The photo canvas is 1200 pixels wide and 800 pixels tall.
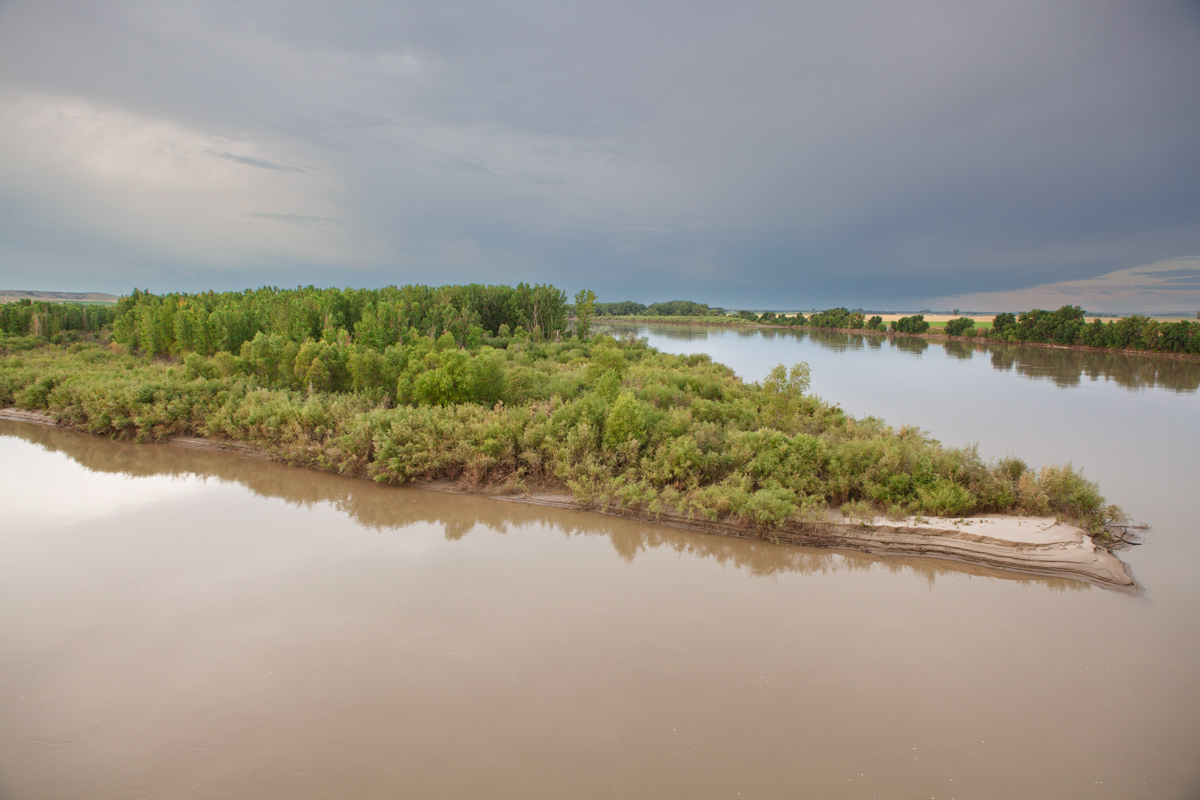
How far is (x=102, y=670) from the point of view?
694cm

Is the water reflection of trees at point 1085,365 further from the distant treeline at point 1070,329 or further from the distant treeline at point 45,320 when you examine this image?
the distant treeline at point 45,320

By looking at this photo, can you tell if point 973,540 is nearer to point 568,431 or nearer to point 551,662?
point 551,662

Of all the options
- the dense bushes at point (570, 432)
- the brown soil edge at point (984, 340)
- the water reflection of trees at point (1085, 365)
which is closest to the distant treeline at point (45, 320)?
the dense bushes at point (570, 432)

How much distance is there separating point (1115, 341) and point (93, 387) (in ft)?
256

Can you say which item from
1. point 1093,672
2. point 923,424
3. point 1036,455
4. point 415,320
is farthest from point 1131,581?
point 415,320

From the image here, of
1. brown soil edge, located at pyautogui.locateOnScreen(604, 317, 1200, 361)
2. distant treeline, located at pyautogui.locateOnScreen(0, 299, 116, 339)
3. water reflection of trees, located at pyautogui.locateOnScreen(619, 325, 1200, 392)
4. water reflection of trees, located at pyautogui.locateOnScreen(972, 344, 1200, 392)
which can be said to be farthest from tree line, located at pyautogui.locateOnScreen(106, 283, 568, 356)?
brown soil edge, located at pyautogui.locateOnScreen(604, 317, 1200, 361)

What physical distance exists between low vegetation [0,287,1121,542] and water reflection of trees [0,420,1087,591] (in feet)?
1.80

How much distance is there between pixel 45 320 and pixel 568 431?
5513 cm

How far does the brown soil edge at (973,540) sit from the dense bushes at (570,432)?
364 millimetres

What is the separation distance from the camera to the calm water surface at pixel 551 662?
568 cm

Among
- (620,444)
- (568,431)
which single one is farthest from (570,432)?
(620,444)

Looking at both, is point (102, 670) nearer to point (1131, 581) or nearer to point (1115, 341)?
point (1131, 581)

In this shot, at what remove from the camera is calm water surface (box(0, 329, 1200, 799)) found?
5680 millimetres

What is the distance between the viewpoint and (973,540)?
34.3ft
